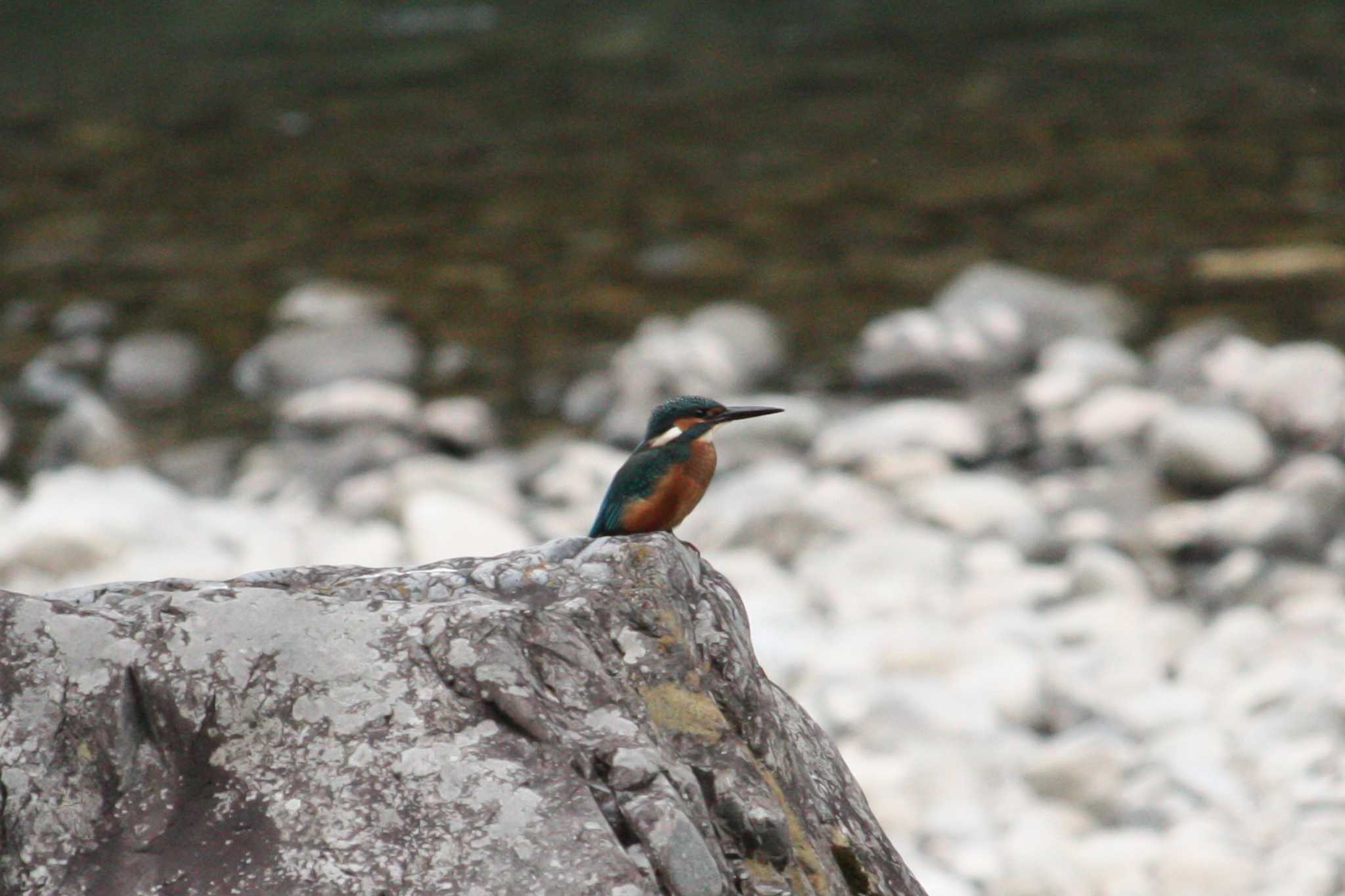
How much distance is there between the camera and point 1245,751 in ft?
17.4

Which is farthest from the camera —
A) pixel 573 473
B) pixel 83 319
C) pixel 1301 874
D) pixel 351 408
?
pixel 83 319

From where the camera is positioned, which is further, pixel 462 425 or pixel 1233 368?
pixel 462 425

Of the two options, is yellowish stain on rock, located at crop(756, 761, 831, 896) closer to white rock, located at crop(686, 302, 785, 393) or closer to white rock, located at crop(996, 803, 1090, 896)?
white rock, located at crop(996, 803, 1090, 896)

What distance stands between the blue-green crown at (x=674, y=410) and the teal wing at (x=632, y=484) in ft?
0.58

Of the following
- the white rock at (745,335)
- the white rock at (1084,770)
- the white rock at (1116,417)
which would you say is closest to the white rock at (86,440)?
the white rock at (745,335)

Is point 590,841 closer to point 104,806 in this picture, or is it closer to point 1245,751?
point 104,806

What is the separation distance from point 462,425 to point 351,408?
65cm

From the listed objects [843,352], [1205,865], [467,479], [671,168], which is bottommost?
[671,168]

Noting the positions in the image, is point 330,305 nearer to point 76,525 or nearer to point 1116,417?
point 76,525

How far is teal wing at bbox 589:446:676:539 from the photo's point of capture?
300 centimetres

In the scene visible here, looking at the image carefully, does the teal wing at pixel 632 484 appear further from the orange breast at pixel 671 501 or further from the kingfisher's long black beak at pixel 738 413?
the kingfisher's long black beak at pixel 738 413

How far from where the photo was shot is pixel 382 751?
1892 millimetres

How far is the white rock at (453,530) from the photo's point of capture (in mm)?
7043

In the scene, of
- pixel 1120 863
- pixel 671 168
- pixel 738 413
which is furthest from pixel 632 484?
pixel 671 168
